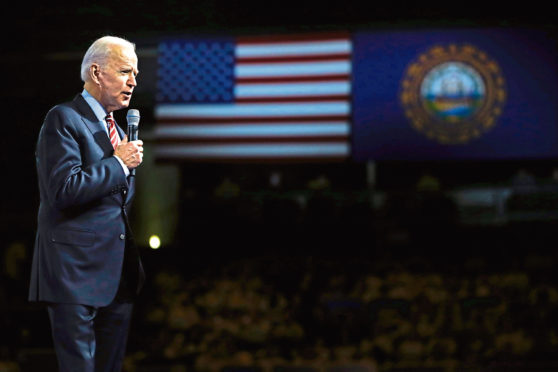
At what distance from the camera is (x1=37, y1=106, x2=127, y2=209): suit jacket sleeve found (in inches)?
57.8

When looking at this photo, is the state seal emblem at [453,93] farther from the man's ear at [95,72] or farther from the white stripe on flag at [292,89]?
the man's ear at [95,72]

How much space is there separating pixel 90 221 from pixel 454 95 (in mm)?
4436

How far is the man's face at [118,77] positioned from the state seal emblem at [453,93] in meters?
4.26

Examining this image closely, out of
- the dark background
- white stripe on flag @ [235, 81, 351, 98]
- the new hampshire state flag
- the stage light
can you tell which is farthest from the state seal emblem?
the stage light

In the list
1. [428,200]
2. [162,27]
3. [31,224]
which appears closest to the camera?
[162,27]

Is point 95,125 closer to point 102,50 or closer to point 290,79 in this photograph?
point 102,50

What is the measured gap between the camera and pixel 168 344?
566 centimetres

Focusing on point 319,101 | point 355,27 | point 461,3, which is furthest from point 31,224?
point 461,3

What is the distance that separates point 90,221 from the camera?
1541 mm

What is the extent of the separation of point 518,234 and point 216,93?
8.90 feet

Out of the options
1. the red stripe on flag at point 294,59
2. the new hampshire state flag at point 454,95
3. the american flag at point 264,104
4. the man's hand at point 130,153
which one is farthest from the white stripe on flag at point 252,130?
the man's hand at point 130,153

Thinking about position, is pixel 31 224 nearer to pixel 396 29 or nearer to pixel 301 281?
pixel 301 281

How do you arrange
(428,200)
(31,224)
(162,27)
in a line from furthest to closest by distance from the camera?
(31,224) → (428,200) → (162,27)

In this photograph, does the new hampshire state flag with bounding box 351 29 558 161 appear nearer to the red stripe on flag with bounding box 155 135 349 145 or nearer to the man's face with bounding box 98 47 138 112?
the red stripe on flag with bounding box 155 135 349 145
